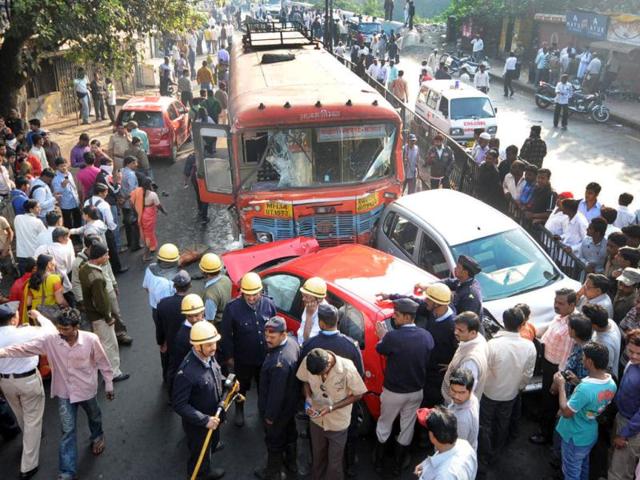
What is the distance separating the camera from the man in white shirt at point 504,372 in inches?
204

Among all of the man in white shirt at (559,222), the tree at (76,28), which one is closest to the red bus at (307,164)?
the man in white shirt at (559,222)

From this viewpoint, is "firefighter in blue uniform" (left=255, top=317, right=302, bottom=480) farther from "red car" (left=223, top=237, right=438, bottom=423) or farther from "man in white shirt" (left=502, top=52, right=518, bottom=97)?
"man in white shirt" (left=502, top=52, right=518, bottom=97)

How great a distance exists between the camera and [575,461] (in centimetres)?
504

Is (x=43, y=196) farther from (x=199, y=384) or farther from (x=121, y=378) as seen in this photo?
(x=199, y=384)

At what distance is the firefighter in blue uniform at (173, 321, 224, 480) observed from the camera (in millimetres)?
4805

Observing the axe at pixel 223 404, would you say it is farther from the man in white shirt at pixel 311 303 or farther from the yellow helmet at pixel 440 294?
the yellow helmet at pixel 440 294

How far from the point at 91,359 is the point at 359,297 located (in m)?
2.54

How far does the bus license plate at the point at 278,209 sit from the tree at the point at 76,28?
602 cm

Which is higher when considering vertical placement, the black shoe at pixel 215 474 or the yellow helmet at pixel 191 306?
the yellow helmet at pixel 191 306

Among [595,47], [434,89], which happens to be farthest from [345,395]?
[595,47]

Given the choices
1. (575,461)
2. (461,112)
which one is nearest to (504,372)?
(575,461)

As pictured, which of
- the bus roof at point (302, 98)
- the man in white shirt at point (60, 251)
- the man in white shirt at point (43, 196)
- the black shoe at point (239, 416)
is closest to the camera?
the black shoe at point (239, 416)

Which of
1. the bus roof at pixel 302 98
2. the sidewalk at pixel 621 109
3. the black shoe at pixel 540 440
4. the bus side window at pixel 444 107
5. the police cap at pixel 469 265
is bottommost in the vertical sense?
the sidewalk at pixel 621 109

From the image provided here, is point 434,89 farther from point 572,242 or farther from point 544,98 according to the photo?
point 572,242
